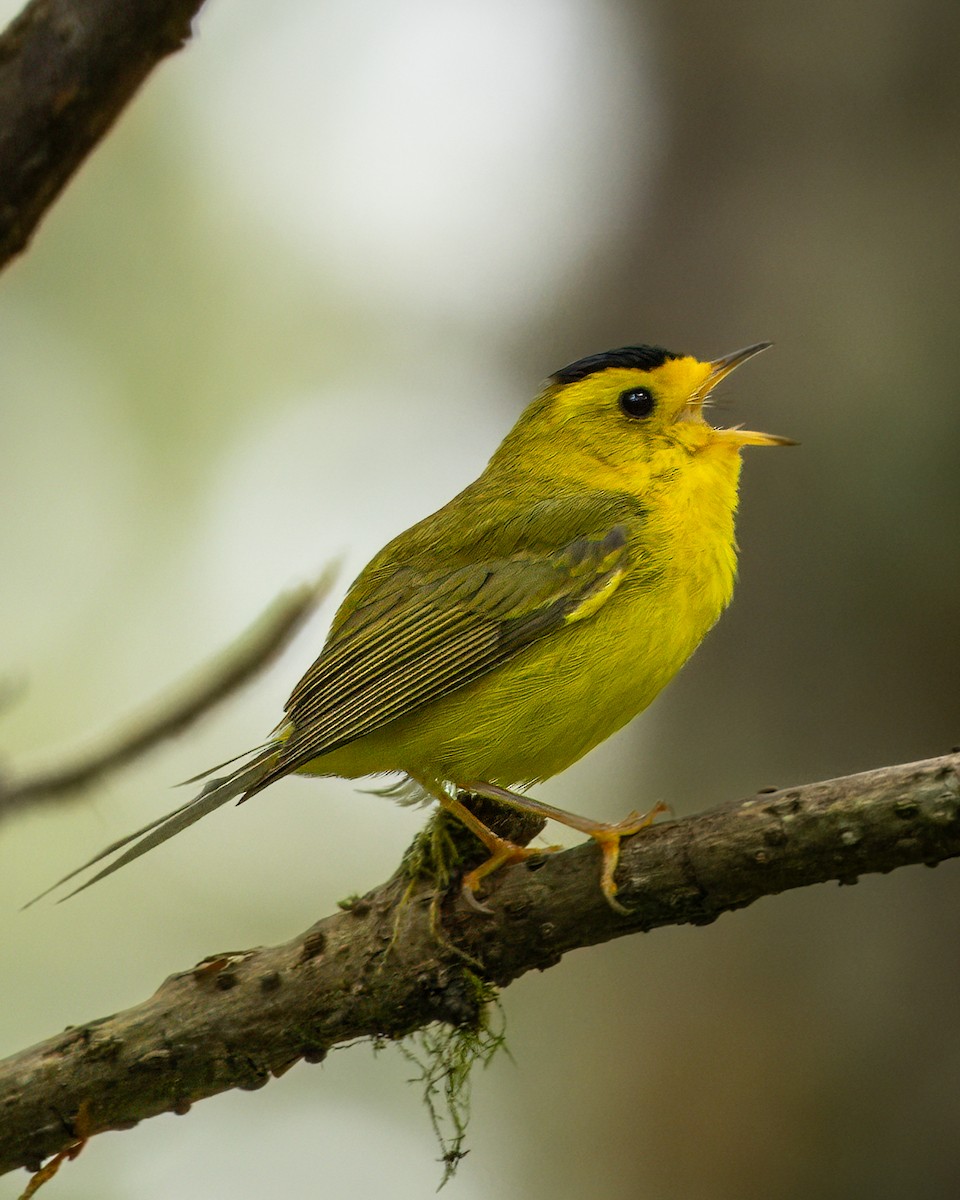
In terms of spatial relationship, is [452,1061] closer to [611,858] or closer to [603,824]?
[603,824]

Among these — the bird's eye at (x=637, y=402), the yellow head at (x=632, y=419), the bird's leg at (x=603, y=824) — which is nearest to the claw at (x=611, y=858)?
the bird's leg at (x=603, y=824)

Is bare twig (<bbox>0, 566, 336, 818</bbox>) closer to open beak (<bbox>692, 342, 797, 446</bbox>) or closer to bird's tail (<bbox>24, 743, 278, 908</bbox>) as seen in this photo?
bird's tail (<bbox>24, 743, 278, 908</bbox>)

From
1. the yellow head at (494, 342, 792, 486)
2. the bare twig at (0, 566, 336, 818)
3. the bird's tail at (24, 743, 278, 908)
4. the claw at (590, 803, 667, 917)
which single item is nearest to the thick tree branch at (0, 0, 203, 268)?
the bare twig at (0, 566, 336, 818)

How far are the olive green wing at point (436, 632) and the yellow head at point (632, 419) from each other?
0.41m

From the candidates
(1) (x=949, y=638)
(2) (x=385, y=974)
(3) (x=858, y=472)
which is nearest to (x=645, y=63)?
(3) (x=858, y=472)

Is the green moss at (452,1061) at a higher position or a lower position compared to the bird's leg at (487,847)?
lower

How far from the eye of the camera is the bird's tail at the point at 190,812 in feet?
10.3

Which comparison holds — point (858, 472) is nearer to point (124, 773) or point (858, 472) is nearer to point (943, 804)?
point (943, 804)

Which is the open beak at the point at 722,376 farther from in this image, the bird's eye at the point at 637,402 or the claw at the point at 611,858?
the claw at the point at 611,858

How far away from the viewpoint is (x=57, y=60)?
8.11ft

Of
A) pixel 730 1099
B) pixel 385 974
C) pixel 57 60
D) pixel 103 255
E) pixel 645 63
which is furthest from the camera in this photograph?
pixel 103 255

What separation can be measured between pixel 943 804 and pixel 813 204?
11.1ft

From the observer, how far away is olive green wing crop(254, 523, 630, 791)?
11.6ft

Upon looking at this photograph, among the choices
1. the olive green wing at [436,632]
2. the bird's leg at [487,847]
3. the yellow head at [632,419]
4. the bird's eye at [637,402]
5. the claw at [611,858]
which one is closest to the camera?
the claw at [611,858]
